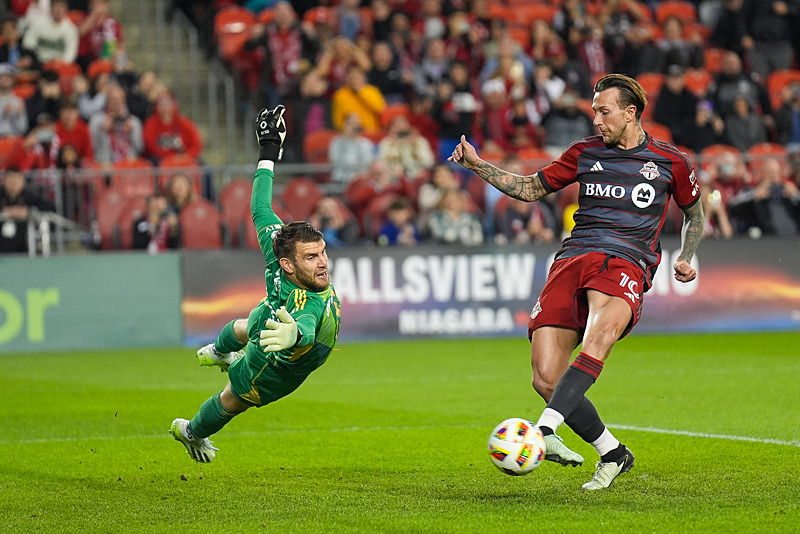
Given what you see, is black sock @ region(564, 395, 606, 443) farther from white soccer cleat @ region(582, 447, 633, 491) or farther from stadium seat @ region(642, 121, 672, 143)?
stadium seat @ region(642, 121, 672, 143)

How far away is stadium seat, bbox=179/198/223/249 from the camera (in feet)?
51.1

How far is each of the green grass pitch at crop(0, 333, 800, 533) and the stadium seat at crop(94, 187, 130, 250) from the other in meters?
2.86

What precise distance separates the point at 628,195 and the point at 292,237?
186 cm

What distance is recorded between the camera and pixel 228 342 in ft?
23.2

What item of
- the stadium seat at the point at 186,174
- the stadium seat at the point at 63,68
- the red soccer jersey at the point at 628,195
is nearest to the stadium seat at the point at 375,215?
the stadium seat at the point at 186,174

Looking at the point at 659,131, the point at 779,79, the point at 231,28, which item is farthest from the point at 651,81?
the point at 231,28

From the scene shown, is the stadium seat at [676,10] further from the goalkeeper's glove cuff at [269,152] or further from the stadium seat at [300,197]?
the goalkeeper's glove cuff at [269,152]

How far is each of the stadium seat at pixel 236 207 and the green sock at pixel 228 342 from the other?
8.77m

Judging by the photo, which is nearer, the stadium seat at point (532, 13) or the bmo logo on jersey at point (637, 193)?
the bmo logo on jersey at point (637, 193)

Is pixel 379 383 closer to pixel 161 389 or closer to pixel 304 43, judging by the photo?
pixel 161 389

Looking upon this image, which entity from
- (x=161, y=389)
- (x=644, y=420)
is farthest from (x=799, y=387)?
(x=161, y=389)

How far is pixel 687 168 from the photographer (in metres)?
6.32

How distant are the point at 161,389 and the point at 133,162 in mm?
6220

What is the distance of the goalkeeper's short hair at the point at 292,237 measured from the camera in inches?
241
